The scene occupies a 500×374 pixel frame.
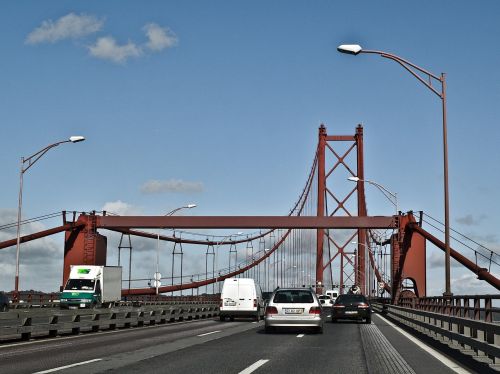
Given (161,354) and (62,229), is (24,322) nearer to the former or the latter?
(161,354)

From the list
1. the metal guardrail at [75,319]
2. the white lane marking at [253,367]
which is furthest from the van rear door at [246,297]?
the white lane marking at [253,367]

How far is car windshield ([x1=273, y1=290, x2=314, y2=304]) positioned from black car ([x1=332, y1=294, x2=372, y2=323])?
1191 centimetres

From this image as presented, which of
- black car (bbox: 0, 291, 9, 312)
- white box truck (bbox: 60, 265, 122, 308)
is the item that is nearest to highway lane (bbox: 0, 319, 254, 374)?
black car (bbox: 0, 291, 9, 312)

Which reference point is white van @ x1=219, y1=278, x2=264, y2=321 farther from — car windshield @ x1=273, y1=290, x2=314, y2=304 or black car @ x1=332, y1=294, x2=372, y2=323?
car windshield @ x1=273, y1=290, x2=314, y2=304

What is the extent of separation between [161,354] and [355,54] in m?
12.0

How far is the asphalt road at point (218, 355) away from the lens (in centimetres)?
1331

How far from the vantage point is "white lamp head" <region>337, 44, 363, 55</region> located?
23.4 meters

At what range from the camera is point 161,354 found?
16266mm

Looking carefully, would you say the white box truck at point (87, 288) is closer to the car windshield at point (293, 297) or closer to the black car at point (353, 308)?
the black car at point (353, 308)

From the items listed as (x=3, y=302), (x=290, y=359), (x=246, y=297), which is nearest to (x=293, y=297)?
(x=290, y=359)

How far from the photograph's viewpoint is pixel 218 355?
15914 mm

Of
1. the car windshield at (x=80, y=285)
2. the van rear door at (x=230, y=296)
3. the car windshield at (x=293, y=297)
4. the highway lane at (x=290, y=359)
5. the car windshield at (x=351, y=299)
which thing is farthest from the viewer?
the car windshield at (x=80, y=285)

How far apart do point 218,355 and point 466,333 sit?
5179 mm

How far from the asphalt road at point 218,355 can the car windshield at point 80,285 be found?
28.5m
